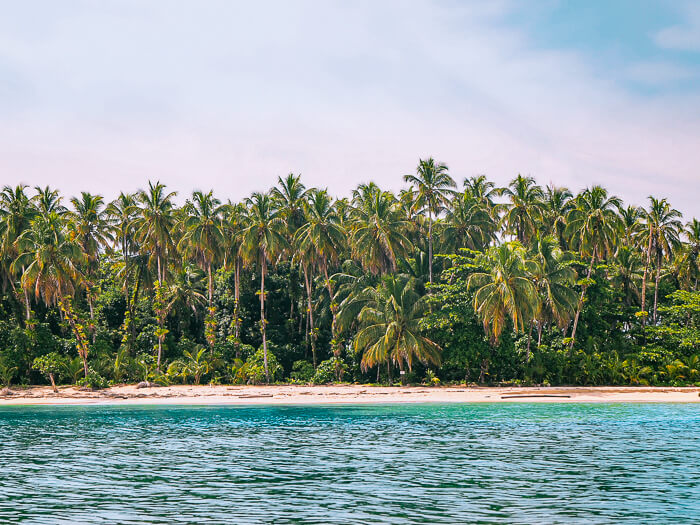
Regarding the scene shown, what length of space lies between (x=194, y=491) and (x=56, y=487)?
3722 mm

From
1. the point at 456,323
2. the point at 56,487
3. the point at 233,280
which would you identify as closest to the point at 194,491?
the point at 56,487

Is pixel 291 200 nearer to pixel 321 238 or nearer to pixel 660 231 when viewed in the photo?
pixel 321 238

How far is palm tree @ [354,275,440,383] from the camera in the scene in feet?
165

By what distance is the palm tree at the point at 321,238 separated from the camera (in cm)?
5556

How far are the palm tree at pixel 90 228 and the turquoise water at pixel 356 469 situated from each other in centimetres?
2612

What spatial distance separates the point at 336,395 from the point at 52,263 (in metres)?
21.9

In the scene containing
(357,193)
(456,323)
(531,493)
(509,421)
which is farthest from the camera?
(357,193)

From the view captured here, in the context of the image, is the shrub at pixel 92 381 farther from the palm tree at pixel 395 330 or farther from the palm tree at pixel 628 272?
the palm tree at pixel 628 272

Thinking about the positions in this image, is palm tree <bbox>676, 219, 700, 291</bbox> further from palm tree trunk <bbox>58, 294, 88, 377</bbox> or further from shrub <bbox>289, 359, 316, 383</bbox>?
palm tree trunk <bbox>58, 294, 88, 377</bbox>

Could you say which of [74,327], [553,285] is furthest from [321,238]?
[74,327]

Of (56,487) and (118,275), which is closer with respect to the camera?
(56,487)

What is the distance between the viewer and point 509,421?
1319 inches

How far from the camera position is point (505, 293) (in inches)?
1868

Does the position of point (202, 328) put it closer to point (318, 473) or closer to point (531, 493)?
point (318, 473)
